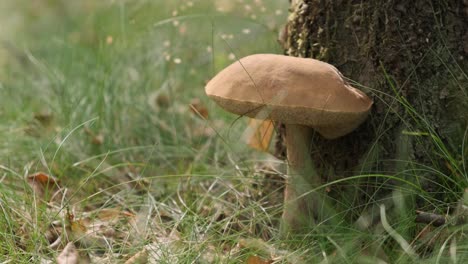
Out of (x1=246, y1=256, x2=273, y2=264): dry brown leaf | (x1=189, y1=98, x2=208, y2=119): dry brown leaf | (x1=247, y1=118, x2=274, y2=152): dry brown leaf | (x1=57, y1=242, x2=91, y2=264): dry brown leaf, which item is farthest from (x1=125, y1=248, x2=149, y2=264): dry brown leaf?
(x1=189, y1=98, x2=208, y2=119): dry brown leaf

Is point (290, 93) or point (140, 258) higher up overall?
point (290, 93)

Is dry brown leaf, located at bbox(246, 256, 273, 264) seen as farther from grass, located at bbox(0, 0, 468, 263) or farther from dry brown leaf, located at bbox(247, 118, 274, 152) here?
dry brown leaf, located at bbox(247, 118, 274, 152)

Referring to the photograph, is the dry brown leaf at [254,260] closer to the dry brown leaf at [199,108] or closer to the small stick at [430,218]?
the small stick at [430,218]

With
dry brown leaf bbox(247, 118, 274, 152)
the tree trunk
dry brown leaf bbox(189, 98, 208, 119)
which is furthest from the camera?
dry brown leaf bbox(189, 98, 208, 119)

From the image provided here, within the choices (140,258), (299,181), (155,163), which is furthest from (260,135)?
(140,258)

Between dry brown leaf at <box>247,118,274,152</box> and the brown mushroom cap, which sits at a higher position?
the brown mushroom cap

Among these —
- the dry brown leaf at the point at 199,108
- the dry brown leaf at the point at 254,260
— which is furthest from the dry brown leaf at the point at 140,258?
the dry brown leaf at the point at 199,108

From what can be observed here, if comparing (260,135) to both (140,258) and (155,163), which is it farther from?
(140,258)
